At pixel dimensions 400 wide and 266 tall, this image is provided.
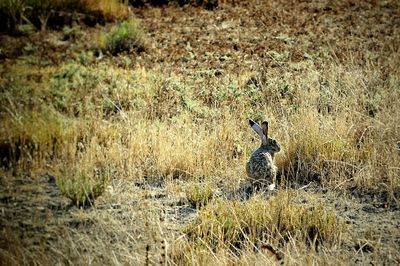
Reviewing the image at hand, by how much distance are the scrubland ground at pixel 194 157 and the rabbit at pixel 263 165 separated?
0.43 ft

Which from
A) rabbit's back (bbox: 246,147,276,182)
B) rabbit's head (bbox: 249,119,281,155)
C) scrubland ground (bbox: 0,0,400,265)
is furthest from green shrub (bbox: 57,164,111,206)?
rabbit's head (bbox: 249,119,281,155)

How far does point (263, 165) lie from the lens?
199 inches

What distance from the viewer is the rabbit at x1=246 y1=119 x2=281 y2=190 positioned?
199 inches

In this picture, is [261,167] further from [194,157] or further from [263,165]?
[194,157]

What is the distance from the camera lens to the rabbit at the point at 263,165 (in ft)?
16.6

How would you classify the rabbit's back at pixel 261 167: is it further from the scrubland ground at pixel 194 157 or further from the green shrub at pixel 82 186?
the green shrub at pixel 82 186

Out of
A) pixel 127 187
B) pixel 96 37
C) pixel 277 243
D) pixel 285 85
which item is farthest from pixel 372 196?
pixel 96 37

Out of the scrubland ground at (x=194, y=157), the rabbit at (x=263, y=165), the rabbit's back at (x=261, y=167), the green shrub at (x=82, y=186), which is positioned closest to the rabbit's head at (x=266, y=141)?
the rabbit at (x=263, y=165)

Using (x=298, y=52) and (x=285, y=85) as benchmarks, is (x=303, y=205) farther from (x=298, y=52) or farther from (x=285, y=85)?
(x=298, y=52)

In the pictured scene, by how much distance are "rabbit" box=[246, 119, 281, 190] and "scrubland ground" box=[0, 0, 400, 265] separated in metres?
0.13

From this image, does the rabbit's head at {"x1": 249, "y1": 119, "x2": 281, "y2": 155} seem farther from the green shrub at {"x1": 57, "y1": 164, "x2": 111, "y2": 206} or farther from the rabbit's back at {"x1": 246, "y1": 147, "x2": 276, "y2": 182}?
the green shrub at {"x1": 57, "y1": 164, "x2": 111, "y2": 206}

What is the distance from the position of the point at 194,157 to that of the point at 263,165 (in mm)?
938

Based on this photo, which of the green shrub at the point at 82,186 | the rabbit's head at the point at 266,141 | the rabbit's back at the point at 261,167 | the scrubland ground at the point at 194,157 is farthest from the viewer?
the rabbit's head at the point at 266,141

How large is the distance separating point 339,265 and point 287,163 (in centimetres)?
220
